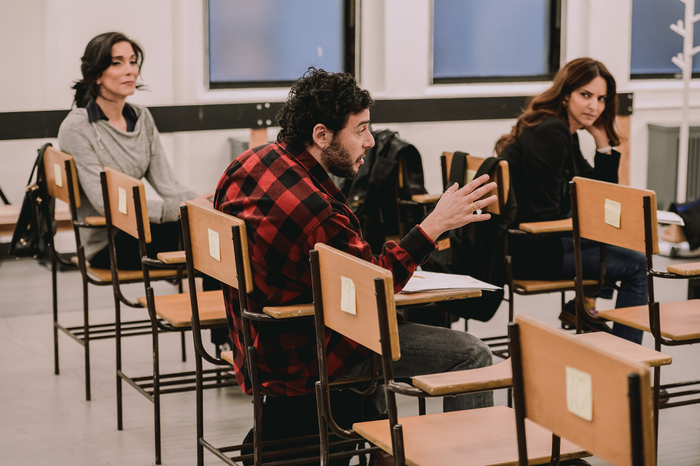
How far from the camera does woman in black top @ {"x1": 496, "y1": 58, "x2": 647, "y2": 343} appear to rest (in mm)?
3158

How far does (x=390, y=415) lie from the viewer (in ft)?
5.41

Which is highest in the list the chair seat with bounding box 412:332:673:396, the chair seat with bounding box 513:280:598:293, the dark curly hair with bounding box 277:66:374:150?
the dark curly hair with bounding box 277:66:374:150

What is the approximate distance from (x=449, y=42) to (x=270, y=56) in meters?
1.24

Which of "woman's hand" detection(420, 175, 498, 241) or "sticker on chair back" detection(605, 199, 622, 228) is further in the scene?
"sticker on chair back" detection(605, 199, 622, 228)

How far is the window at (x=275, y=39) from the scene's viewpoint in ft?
18.1

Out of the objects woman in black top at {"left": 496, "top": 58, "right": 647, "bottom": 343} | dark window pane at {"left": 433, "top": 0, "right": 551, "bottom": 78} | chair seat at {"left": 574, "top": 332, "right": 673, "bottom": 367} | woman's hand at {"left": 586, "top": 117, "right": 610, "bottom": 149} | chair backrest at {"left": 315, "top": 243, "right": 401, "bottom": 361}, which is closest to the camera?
chair backrest at {"left": 315, "top": 243, "right": 401, "bottom": 361}

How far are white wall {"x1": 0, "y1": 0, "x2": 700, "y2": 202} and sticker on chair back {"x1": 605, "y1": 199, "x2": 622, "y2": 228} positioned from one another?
8.21 ft

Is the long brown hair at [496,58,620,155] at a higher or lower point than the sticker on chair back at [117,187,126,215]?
higher

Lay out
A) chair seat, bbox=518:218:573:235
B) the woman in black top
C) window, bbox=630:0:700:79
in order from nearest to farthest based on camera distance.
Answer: chair seat, bbox=518:218:573:235, the woman in black top, window, bbox=630:0:700:79

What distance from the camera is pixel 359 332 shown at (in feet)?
5.48

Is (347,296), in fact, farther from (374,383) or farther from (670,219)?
(670,219)

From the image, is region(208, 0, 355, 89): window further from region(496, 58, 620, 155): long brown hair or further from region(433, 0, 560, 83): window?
region(496, 58, 620, 155): long brown hair

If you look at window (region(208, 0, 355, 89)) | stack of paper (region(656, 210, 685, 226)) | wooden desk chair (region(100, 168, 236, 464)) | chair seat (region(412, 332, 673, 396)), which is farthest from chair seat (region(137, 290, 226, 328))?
window (region(208, 0, 355, 89))

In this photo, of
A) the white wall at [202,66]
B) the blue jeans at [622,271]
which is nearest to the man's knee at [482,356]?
the blue jeans at [622,271]
